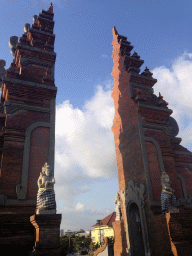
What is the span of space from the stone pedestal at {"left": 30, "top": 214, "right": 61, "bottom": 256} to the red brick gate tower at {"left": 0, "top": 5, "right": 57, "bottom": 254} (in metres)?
1.39

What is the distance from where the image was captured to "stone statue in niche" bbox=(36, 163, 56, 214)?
6.86 metres

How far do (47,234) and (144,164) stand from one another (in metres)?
7.31

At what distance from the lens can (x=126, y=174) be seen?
47.5 ft

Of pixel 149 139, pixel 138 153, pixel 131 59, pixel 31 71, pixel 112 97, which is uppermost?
pixel 131 59

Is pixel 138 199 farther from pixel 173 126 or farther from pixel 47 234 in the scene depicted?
pixel 47 234

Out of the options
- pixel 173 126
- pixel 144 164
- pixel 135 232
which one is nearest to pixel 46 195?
pixel 144 164

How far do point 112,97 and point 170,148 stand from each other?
8.02 meters

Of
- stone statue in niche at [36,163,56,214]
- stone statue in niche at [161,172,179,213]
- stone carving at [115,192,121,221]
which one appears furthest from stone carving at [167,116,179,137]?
stone statue in niche at [36,163,56,214]

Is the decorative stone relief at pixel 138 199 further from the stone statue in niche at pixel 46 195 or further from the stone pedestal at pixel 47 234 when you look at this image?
the stone pedestal at pixel 47 234

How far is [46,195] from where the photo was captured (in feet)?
23.5

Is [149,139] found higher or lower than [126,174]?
higher

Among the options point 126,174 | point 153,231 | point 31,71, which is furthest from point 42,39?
point 153,231

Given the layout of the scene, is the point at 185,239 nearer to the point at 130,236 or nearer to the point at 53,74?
the point at 130,236

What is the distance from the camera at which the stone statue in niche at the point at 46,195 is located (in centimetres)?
686
